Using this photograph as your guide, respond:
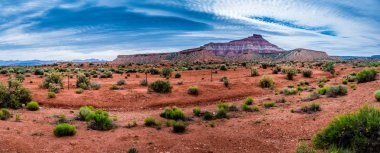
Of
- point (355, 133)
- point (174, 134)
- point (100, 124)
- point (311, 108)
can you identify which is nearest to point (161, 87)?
point (100, 124)

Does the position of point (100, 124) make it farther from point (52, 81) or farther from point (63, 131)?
point (52, 81)

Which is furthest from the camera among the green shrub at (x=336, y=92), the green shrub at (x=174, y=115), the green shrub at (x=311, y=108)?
the green shrub at (x=336, y=92)

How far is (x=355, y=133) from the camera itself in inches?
384

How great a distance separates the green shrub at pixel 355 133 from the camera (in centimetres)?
950

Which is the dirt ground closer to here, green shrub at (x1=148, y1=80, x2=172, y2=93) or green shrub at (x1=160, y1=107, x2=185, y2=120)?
green shrub at (x1=160, y1=107, x2=185, y2=120)

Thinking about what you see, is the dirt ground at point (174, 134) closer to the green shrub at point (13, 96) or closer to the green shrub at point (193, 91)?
the green shrub at point (13, 96)

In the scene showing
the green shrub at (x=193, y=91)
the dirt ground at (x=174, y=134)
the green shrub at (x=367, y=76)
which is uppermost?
Answer: the green shrub at (x=367, y=76)

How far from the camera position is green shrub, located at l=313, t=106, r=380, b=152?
9.50 m

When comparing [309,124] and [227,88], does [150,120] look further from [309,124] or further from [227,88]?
[227,88]

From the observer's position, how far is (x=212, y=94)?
2908cm

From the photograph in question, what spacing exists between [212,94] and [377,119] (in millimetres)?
19716

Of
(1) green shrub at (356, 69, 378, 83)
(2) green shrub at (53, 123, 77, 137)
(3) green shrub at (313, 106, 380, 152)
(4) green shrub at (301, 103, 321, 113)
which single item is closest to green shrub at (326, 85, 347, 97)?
(4) green shrub at (301, 103, 321, 113)

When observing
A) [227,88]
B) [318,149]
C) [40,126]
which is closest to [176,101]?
[227,88]

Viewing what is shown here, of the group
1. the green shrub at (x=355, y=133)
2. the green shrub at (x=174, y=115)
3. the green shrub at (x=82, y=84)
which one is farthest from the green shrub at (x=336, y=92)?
Answer: the green shrub at (x=82, y=84)
